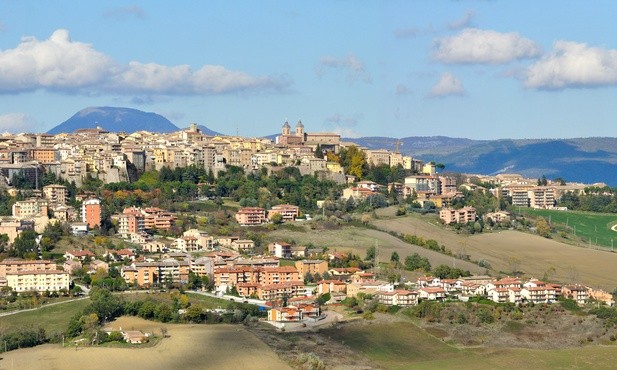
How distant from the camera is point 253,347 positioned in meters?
35.5

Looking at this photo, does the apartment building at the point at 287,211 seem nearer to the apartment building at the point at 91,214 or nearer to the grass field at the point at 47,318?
the apartment building at the point at 91,214

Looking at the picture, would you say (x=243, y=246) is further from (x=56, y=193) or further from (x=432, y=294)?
(x=432, y=294)

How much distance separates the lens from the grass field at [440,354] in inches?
1395

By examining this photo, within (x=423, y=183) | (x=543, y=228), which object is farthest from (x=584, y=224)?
(x=423, y=183)

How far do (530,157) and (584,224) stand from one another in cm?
11417

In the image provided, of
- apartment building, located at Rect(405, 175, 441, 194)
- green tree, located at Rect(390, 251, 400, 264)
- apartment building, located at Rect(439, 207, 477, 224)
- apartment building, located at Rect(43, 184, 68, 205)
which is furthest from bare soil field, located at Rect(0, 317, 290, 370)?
apartment building, located at Rect(405, 175, 441, 194)

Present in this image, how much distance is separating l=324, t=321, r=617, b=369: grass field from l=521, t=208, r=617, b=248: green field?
84.9ft

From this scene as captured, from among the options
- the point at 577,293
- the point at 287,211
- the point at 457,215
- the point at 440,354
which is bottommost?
the point at 440,354

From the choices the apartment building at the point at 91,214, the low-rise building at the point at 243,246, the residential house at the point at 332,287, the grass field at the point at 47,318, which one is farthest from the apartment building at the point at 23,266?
the low-rise building at the point at 243,246

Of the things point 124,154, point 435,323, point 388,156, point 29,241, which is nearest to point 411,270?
point 435,323

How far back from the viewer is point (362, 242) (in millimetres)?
54469

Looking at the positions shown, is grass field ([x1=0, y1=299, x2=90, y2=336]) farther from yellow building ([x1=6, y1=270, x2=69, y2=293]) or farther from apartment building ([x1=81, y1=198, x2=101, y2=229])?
apartment building ([x1=81, y1=198, x2=101, y2=229])

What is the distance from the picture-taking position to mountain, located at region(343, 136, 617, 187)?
169m

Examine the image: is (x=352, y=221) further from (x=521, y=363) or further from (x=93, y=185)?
(x=521, y=363)
